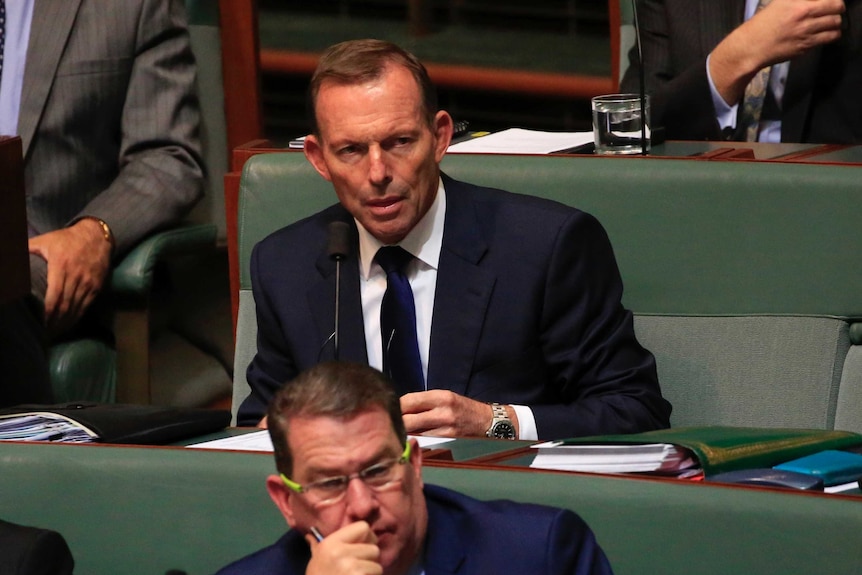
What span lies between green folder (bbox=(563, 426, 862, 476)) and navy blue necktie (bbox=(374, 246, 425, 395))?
0.50m

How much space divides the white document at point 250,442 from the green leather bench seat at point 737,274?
49 cm

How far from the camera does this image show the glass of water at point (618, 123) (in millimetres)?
2031

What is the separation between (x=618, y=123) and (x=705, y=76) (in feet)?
0.99

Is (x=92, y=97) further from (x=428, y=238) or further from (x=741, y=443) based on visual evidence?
(x=741, y=443)

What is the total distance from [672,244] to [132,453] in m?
0.81

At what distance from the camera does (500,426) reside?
5.46 ft

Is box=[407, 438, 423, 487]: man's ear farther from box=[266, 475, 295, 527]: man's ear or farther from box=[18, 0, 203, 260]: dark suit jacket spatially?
box=[18, 0, 203, 260]: dark suit jacket

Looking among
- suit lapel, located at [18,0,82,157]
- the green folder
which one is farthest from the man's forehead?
suit lapel, located at [18,0,82,157]

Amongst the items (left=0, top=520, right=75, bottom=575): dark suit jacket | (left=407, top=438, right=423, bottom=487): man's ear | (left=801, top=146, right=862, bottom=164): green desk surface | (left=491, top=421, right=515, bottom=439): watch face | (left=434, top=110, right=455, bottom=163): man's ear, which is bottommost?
(left=491, top=421, right=515, bottom=439): watch face

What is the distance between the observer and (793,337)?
1.81 metres

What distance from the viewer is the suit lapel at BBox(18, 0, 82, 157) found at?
8.28 feet

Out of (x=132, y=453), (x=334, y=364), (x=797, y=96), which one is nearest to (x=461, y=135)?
(x=797, y=96)

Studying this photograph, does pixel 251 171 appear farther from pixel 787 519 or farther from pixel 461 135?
pixel 787 519

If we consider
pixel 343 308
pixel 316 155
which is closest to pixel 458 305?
pixel 343 308
